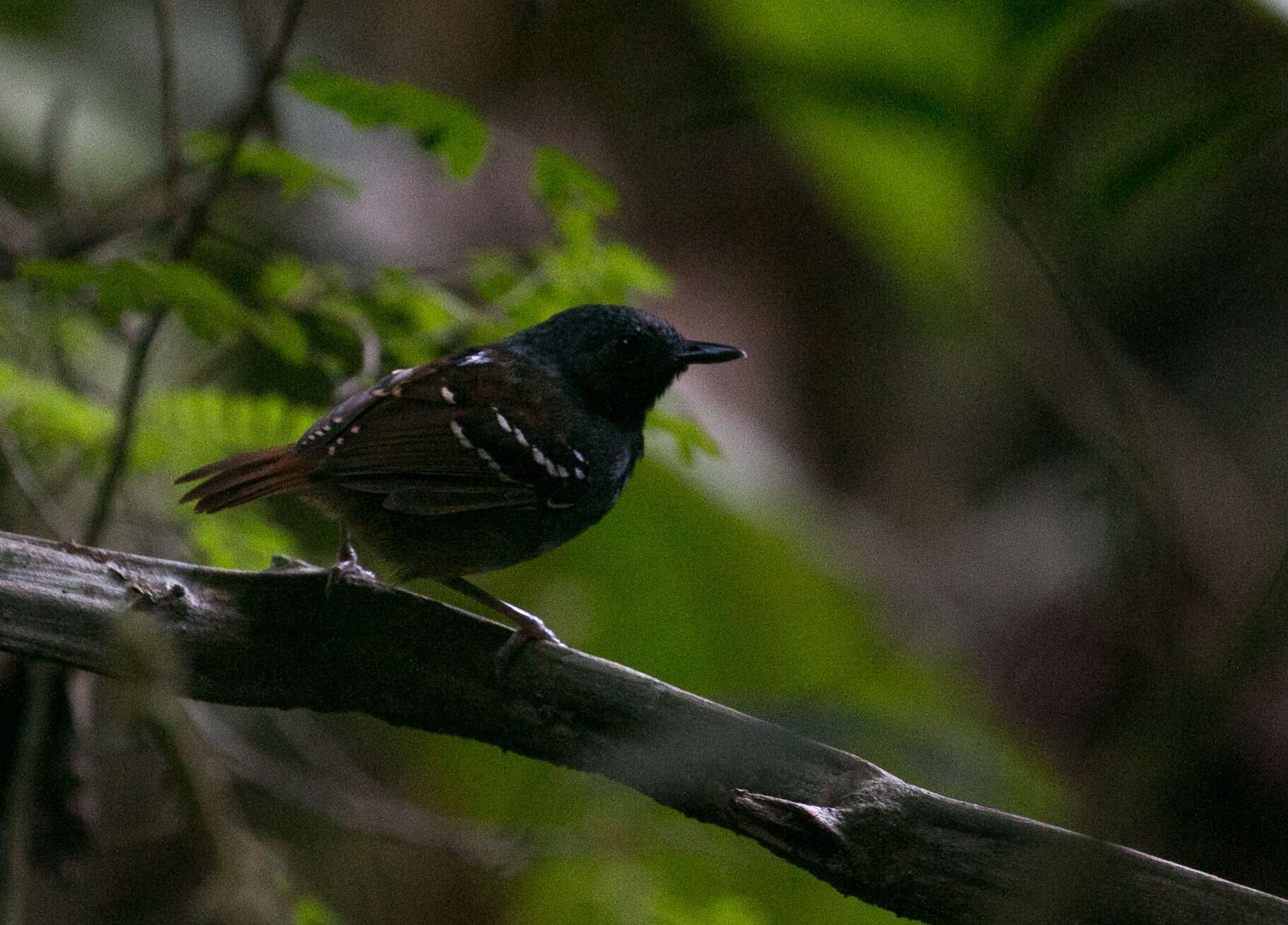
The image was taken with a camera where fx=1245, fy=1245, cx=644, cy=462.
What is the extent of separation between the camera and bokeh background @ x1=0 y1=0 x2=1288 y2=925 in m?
1.77

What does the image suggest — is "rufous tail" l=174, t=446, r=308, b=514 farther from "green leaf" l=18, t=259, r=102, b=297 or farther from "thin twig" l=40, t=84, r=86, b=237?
"thin twig" l=40, t=84, r=86, b=237

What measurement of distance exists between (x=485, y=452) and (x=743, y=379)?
407 centimetres

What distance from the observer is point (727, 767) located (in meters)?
1.96

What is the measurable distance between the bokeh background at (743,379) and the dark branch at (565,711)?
175mm

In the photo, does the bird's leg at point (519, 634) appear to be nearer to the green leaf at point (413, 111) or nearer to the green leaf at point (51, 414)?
the green leaf at point (413, 111)

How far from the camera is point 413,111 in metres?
2.56

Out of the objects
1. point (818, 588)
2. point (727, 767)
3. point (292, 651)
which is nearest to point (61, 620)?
point (292, 651)

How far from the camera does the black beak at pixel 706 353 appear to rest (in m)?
2.88

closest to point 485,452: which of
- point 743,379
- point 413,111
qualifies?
point 413,111

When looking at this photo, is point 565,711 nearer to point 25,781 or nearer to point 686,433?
point 686,433

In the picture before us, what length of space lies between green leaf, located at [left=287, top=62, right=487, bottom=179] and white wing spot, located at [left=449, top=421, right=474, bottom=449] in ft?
1.89

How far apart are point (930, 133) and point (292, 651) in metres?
1.38

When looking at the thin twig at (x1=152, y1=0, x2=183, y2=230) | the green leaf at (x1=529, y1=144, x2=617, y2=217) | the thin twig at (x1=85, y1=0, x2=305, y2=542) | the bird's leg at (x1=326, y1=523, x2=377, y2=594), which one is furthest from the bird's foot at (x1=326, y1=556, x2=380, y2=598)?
the thin twig at (x1=152, y1=0, x2=183, y2=230)

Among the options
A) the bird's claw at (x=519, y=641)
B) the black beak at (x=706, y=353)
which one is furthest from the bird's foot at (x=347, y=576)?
the black beak at (x=706, y=353)
